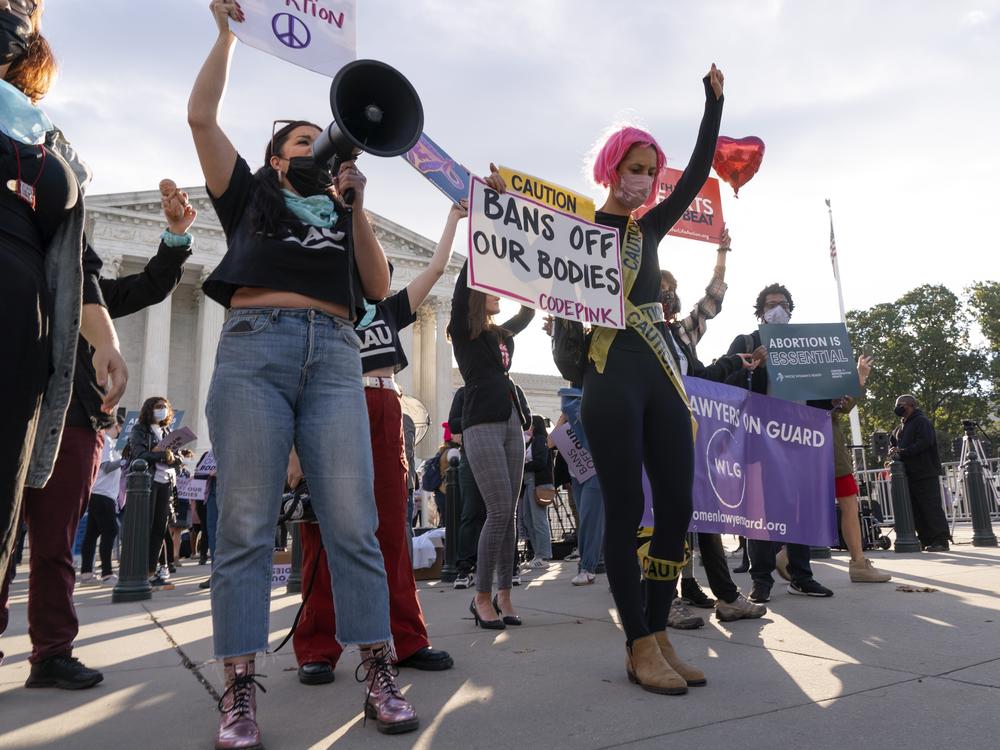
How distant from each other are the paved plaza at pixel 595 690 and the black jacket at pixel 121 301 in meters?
1.14

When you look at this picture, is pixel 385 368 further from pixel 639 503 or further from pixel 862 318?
pixel 862 318

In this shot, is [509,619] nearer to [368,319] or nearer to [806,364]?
[368,319]

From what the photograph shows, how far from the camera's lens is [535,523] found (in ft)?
31.8

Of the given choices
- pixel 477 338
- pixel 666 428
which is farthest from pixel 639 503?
pixel 477 338

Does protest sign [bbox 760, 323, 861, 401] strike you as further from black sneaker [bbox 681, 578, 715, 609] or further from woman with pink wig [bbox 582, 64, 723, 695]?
woman with pink wig [bbox 582, 64, 723, 695]

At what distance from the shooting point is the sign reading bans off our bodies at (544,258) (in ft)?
10.4

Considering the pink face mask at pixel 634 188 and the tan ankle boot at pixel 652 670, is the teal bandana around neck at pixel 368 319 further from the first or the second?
the tan ankle boot at pixel 652 670

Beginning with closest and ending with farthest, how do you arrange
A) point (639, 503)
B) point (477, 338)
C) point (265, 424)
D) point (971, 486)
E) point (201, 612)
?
point (265, 424) < point (639, 503) < point (477, 338) < point (201, 612) < point (971, 486)

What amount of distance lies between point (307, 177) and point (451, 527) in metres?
5.91

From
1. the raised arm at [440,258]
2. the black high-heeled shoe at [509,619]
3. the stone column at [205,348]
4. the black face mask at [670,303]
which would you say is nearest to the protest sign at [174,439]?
the black high-heeled shoe at [509,619]

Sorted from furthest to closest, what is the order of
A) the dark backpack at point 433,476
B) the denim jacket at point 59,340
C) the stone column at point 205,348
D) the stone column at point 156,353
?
1. the stone column at point 205,348
2. the stone column at point 156,353
3. the dark backpack at point 433,476
4. the denim jacket at point 59,340

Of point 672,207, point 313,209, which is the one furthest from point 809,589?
point 313,209

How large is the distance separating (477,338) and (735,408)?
1.76m

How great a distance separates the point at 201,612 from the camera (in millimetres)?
5789
